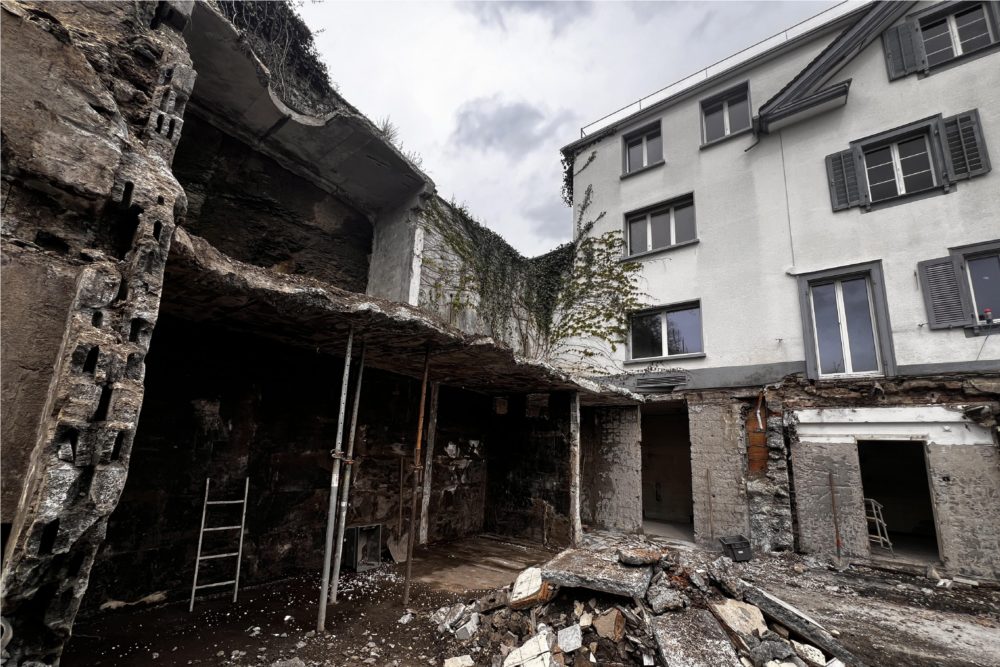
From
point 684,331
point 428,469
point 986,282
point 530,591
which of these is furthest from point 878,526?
point 428,469

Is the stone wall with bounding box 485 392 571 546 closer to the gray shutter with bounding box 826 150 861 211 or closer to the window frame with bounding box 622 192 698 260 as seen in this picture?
the window frame with bounding box 622 192 698 260

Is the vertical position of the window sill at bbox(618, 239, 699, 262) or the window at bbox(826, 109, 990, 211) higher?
the window at bbox(826, 109, 990, 211)

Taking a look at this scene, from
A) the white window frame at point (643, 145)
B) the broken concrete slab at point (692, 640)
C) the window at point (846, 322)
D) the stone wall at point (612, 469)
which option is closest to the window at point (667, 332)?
the stone wall at point (612, 469)

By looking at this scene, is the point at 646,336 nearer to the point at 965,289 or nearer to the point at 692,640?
the point at 965,289

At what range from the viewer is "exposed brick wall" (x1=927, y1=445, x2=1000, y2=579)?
21.5 ft

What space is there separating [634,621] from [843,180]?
345 inches

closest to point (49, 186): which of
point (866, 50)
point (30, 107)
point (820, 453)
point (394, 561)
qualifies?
point (30, 107)

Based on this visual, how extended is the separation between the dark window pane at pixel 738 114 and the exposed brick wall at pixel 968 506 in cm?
743

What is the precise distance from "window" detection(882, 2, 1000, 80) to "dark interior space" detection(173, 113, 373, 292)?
415 inches

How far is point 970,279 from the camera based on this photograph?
7234 mm

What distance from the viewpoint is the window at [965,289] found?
7020 millimetres

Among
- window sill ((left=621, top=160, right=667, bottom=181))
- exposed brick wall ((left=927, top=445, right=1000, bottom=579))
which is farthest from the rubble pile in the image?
window sill ((left=621, top=160, right=667, bottom=181))

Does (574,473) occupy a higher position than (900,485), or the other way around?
(574,473)

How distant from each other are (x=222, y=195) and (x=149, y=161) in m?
3.72
